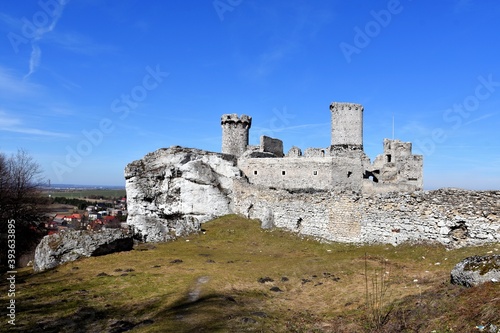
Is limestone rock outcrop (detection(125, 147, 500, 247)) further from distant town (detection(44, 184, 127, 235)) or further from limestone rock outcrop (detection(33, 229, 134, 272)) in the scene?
distant town (detection(44, 184, 127, 235))

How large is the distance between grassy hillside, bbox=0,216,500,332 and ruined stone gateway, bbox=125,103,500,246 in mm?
1172

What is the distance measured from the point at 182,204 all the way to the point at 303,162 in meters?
10.3

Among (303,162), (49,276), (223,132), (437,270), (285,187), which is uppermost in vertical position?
(223,132)

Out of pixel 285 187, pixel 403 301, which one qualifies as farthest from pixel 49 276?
pixel 285 187

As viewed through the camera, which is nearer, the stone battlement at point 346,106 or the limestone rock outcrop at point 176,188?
the limestone rock outcrop at point 176,188

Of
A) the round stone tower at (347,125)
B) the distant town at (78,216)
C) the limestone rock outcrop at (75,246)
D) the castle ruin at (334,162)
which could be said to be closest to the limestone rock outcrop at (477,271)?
the limestone rock outcrop at (75,246)

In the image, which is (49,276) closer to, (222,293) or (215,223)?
(222,293)

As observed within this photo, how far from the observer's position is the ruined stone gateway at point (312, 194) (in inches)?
612

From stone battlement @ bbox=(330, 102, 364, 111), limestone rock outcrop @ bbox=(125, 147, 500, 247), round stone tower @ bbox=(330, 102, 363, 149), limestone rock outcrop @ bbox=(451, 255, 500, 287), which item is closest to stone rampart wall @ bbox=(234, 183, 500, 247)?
limestone rock outcrop @ bbox=(125, 147, 500, 247)

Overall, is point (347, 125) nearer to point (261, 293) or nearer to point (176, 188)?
point (176, 188)

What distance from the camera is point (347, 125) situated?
38.7 metres

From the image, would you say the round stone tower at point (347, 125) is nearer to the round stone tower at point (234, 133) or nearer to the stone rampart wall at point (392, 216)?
the round stone tower at point (234, 133)

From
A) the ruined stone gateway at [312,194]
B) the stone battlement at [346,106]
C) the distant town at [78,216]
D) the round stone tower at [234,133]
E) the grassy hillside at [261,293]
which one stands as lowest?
the distant town at [78,216]

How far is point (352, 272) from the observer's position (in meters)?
14.0
